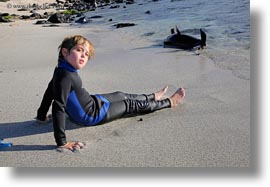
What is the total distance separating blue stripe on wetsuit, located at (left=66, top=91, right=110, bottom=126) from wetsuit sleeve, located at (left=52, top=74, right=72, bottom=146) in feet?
0.46

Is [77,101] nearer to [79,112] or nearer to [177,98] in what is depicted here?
[79,112]

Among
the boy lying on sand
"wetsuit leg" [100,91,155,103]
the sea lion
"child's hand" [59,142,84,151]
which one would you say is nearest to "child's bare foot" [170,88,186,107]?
the boy lying on sand

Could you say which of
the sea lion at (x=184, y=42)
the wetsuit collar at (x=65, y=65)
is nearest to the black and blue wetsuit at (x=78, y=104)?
the wetsuit collar at (x=65, y=65)

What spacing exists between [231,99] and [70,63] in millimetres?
1960

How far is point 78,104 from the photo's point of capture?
367cm

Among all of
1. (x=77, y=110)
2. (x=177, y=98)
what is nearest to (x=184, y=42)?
(x=177, y=98)

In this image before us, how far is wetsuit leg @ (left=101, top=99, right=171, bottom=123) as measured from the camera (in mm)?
3934

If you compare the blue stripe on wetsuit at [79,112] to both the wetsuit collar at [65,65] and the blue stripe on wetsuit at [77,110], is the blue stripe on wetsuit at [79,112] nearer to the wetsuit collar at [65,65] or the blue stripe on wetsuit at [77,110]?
the blue stripe on wetsuit at [77,110]

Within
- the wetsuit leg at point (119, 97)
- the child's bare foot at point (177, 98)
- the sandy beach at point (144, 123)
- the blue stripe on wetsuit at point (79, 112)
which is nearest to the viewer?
the sandy beach at point (144, 123)

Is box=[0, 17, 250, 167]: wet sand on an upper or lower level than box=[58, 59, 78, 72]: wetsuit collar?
lower

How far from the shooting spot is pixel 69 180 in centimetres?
280

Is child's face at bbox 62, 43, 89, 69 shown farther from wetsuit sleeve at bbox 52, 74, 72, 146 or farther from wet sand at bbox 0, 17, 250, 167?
wet sand at bbox 0, 17, 250, 167

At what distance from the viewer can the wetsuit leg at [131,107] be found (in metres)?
3.93

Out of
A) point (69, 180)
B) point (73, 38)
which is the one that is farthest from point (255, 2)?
point (69, 180)
